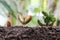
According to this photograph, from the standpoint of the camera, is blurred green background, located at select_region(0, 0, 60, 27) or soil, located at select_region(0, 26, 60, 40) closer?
soil, located at select_region(0, 26, 60, 40)

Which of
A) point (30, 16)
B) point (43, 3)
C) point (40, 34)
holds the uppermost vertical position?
point (43, 3)

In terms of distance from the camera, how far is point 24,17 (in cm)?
165

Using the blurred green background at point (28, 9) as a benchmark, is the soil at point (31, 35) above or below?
below

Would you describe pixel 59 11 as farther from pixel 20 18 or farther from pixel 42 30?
pixel 42 30

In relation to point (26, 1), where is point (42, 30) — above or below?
below

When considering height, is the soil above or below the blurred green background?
below

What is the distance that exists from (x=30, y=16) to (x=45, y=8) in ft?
0.72

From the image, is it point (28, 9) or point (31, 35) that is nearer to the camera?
point (31, 35)

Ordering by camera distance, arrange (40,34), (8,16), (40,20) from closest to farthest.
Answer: (40,34)
(40,20)
(8,16)

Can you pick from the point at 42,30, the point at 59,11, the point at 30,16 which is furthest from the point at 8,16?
the point at 42,30

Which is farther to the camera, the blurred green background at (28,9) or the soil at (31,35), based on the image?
the blurred green background at (28,9)

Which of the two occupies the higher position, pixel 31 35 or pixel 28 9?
pixel 28 9

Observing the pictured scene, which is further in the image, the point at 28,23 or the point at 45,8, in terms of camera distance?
the point at 45,8

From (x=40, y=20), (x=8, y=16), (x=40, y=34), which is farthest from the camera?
(x=8, y=16)
